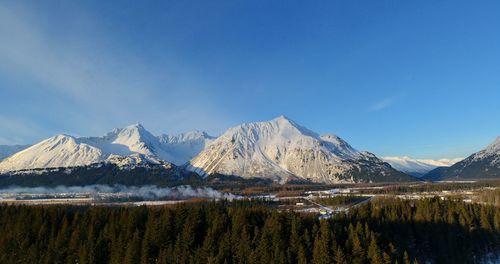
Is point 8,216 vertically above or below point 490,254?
above

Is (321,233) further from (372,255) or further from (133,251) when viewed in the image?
(133,251)

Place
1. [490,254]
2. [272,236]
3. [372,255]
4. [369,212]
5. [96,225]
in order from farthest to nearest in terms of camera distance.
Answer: [369,212]
[490,254]
[96,225]
[272,236]
[372,255]

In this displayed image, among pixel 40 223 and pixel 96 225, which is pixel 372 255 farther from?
pixel 40 223

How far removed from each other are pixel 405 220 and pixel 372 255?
180ft

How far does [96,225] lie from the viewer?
13062 cm

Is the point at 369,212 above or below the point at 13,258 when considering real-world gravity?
above

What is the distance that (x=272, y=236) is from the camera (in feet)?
370

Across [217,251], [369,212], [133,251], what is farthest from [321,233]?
[369,212]

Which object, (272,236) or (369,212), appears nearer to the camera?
(272,236)

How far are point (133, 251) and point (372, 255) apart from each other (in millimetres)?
60298

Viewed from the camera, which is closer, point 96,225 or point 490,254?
point 96,225

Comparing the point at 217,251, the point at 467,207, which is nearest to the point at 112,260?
the point at 217,251

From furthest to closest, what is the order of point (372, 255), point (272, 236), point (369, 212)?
point (369, 212) < point (272, 236) < point (372, 255)

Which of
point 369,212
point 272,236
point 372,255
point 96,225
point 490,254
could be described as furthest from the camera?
point 369,212
